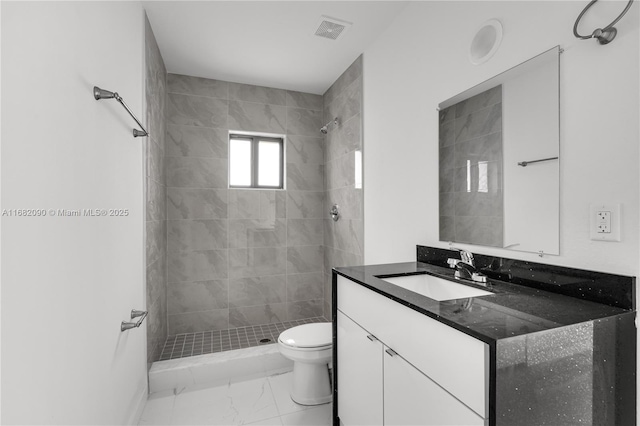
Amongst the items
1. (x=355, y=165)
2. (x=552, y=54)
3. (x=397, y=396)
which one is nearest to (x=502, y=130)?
(x=552, y=54)

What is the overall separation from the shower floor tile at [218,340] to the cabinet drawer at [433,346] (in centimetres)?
171

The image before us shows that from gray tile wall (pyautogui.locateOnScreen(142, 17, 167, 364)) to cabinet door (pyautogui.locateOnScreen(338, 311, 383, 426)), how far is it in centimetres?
139

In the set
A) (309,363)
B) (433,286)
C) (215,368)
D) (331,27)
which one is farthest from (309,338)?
(331,27)

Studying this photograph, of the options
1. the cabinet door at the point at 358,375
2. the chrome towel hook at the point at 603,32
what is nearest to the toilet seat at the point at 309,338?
the cabinet door at the point at 358,375

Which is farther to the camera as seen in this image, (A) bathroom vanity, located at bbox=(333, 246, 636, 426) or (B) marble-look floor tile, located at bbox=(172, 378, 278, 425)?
(B) marble-look floor tile, located at bbox=(172, 378, 278, 425)

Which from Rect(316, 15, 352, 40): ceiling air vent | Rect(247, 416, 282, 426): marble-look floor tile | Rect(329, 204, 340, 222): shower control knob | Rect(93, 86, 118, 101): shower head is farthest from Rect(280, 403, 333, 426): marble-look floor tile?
Rect(316, 15, 352, 40): ceiling air vent

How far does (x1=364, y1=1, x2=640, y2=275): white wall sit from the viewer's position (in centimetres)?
94

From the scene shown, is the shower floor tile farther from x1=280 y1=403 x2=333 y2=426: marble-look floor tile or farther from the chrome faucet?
the chrome faucet

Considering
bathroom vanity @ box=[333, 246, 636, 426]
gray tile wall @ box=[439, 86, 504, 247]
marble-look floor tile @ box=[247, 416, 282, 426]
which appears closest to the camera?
bathroom vanity @ box=[333, 246, 636, 426]

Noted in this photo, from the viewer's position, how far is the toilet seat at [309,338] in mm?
1937

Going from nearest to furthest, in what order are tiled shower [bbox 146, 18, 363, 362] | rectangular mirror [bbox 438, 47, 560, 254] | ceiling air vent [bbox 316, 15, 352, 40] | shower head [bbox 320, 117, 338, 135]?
rectangular mirror [bbox 438, 47, 560, 254] → ceiling air vent [bbox 316, 15, 352, 40] → tiled shower [bbox 146, 18, 363, 362] → shower head [bbox 320, 117, 338, 135]

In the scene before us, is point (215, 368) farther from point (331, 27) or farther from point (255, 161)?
point (331, 27)

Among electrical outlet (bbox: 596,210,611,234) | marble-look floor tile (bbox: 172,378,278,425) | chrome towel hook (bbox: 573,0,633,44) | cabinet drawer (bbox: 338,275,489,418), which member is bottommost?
marble-look floor tile (bbox: 172,378,278,425)

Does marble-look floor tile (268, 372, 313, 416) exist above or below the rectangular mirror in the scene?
below
